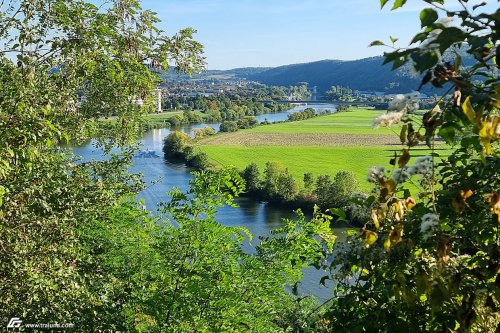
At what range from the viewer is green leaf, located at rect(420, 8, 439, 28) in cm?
102

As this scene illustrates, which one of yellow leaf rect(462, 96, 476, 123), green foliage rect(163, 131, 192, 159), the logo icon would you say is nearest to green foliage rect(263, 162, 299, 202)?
green foliage rect(163, 131, 192, 159)

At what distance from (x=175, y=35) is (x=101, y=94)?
4.19ft

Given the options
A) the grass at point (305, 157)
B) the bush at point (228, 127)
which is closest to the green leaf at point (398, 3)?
the grass at point (305, 157)

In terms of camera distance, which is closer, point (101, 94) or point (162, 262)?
point (162, 262)

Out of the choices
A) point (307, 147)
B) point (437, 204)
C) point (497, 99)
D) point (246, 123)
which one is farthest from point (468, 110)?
point (246, 123)

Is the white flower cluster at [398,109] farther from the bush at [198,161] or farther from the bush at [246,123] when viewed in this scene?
the bush at [246,123]

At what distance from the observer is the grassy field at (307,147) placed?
49.7m

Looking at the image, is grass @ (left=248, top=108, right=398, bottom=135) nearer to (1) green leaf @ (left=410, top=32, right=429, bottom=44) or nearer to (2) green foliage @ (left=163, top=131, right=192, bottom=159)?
(2) green foliage @ (left=163, top=131, right=192, bottom=159)

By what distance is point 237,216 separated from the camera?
3103 cm

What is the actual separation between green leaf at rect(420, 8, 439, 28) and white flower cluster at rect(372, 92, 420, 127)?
189 mm

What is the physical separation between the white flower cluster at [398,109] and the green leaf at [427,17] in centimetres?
19

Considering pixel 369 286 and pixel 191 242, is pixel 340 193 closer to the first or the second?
pixel 191 242

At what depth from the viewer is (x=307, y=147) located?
202 feet

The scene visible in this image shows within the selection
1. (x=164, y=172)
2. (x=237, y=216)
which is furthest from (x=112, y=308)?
(x=164, y=172)
